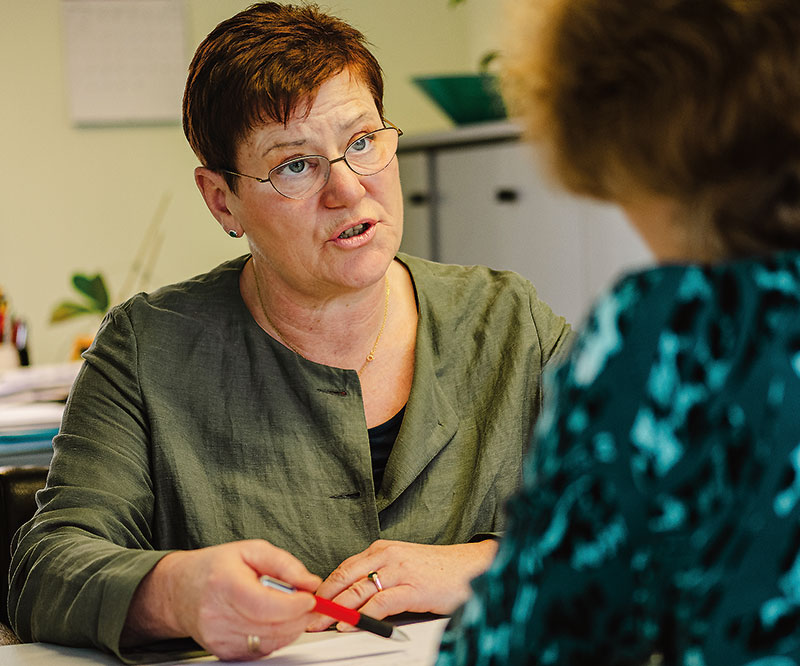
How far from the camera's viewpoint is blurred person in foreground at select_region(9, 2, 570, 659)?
1.27m

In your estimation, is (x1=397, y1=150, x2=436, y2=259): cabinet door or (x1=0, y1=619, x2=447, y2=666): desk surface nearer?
(x1=0, y1=619, x2=447, y2=666): desk surface

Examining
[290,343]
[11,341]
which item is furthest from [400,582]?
[11,341]

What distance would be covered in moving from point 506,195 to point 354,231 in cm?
216

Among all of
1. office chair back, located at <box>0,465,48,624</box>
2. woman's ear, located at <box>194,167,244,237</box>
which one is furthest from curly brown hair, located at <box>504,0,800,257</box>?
office chair back, located at <box>0,465,48,624</box>

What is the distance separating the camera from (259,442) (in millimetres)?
1303

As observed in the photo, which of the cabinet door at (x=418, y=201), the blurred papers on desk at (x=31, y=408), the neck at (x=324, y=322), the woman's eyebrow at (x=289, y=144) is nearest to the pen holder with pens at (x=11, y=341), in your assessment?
the blurred papers on desk at (x=31, y=408)

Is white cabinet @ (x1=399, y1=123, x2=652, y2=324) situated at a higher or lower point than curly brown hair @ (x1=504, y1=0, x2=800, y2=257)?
lower

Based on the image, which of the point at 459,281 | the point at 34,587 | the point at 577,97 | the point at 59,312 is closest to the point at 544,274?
the point at 59,312

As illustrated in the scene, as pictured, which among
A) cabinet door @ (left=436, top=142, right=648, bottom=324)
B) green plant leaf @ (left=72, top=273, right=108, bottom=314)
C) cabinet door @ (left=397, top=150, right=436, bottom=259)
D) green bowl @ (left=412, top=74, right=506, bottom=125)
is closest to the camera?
cabinet door @ (left=436, top=142, right=648, bottom=324)

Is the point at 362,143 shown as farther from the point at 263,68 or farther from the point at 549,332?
the point at 549,332

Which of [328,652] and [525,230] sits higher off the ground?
[525,230]

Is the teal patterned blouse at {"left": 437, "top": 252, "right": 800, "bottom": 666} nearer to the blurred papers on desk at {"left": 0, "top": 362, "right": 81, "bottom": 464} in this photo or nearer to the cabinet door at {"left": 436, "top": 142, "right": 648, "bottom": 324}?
the blurred papers on desk at {"left": 0, "top": 362, "right": 81, "bottom": 464}

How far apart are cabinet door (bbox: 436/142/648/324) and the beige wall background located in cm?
50

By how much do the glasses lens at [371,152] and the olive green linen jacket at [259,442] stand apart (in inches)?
9.5
